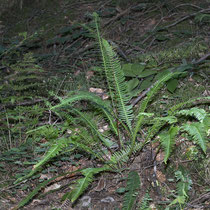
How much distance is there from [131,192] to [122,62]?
90.0 inches

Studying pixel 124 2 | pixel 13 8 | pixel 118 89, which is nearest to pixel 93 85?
pixel 118 89

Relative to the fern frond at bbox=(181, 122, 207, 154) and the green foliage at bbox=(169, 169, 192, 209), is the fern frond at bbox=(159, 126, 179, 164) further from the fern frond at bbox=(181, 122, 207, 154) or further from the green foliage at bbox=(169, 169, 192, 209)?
the green foliage at bbox=(169, 169, 192, 209)

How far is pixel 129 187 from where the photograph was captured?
2.11 m

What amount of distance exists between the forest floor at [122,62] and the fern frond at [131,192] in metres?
0.16

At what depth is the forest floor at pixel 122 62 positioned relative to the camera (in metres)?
2.36

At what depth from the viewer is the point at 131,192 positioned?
2.06 metres

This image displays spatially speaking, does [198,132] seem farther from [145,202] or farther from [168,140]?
[145,202]

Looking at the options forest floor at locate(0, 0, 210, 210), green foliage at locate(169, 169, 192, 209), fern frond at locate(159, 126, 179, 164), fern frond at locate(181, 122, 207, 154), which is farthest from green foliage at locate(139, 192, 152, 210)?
fern frond at locate(181, 122, 207, 154)

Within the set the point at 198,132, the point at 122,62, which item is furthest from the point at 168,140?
the point at 122,62

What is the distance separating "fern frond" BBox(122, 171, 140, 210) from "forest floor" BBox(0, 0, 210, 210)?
0.16 metres

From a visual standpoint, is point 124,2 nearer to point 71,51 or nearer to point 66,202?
point 71,51

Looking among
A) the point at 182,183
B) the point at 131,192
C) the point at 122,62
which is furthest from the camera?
the point at 122,62

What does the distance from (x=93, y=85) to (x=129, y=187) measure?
193 cm

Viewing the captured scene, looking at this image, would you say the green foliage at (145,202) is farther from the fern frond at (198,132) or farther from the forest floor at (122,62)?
the fern frond at (198,132)
